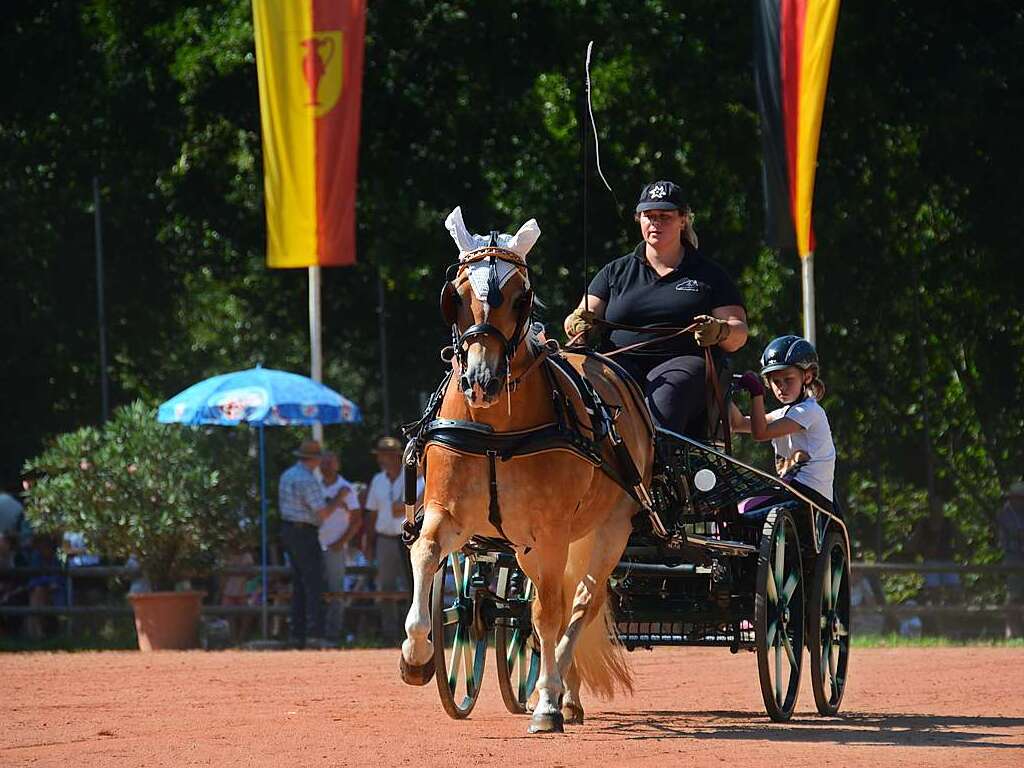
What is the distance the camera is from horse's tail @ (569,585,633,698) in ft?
31.6

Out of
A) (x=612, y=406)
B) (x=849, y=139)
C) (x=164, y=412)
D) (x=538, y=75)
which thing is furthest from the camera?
(x=538, y=75)

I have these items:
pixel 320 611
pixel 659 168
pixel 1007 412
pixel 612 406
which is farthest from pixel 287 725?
pixel 1007 412

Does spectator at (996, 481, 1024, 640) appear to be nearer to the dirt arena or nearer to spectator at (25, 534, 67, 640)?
the dirt arena

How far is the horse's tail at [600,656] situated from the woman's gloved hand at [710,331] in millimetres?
1433

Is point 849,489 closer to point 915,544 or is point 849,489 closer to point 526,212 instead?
point 915,544

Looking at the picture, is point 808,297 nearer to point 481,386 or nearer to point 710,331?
point 710,331

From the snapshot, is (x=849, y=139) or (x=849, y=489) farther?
(x=849, y=489)

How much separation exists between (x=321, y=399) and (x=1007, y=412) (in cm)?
915

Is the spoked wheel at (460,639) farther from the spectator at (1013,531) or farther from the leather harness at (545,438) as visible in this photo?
the spectator at (1013,531)

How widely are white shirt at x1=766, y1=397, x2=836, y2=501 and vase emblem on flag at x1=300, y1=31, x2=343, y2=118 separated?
30.7ft

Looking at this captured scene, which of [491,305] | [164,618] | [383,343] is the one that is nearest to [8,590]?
[164,618]

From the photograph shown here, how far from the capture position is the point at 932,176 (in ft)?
75.2

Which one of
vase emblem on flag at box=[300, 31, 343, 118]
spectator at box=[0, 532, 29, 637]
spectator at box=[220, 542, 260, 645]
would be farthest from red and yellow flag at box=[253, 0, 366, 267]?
spectator at box=[0, 532, 29, 637]

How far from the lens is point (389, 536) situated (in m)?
19.2
